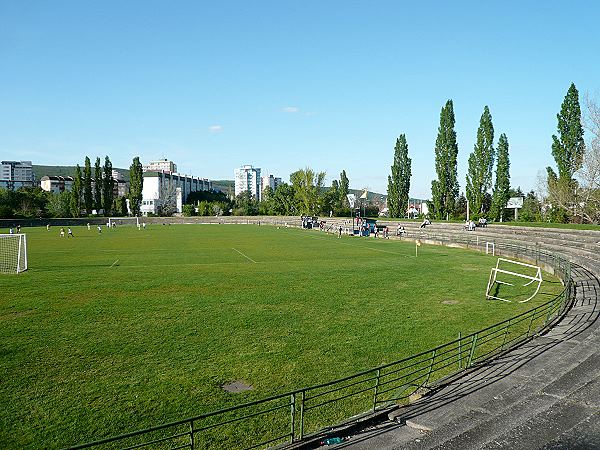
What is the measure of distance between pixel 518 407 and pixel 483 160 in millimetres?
62094

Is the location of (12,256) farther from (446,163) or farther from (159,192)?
(159,192)

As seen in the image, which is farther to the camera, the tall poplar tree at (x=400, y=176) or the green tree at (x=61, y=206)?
the green tree at (x=61, y=206)

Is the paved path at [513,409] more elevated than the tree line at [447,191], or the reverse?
the tree line at [447,191]

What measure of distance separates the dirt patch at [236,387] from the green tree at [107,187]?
11044 centimetres

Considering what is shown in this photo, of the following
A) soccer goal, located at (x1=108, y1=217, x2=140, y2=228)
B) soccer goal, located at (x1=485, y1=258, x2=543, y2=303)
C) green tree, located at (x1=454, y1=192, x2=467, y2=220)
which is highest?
green tree, located at (x1=454, y1=192, x2=467, y2=220)

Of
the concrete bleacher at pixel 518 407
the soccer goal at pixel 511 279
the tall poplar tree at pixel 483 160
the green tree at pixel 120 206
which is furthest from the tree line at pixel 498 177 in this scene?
the green tree at pixel 120 206

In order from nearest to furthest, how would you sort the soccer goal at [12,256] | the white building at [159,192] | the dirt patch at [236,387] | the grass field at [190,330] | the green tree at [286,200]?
1. the grass field at [190,330]
2. the dirt patch at [236,387]
3. the soccer goal at [12,256]
4. the green tree at [286,200]
5. the white building at [159,192]

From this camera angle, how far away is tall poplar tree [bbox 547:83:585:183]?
50.9 meters

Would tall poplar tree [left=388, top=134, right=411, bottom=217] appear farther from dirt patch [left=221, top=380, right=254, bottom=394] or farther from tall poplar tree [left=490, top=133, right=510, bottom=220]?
dirt patch [left=221, top=380, right=254, bottom=394]

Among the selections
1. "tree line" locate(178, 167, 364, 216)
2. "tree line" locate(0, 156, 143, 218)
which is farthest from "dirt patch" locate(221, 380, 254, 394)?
"tree line" locate(0, 156, 143, 218)

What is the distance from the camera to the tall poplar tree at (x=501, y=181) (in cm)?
6588

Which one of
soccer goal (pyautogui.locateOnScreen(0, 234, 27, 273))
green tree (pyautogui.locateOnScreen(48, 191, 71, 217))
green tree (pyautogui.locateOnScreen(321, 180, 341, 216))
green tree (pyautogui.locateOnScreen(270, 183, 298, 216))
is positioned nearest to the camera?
soccer goal (pyautogui.locateOnScreen(0, 234, 27, 273))

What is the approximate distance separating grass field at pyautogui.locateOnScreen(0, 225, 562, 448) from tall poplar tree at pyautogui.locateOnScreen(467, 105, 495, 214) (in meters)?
36.7

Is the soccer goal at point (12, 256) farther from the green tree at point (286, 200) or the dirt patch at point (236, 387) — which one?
the green tree at point (286, 200)
